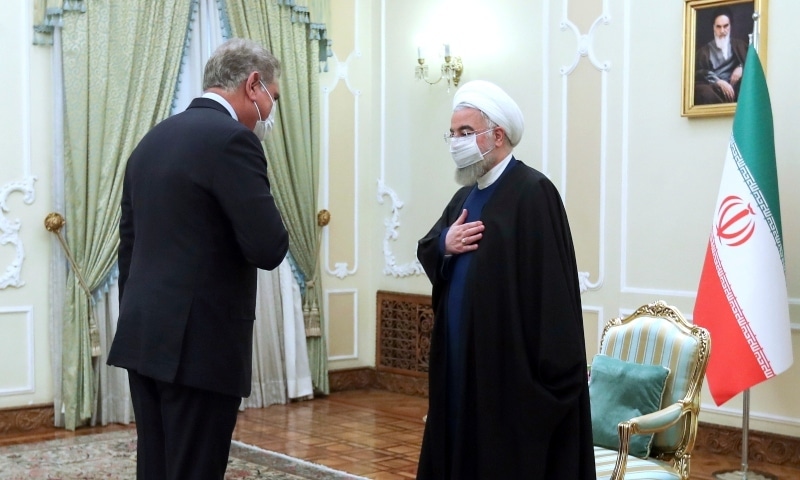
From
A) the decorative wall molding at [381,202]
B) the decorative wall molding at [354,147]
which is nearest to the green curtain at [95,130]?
the decorative wall molding at [354,147]

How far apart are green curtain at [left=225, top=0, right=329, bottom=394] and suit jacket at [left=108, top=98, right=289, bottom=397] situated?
4.04m

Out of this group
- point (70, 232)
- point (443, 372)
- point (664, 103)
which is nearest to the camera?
point (443, 372)

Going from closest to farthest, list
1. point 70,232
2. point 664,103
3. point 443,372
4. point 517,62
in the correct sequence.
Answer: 1. point 443,372
2. point 664,103
3. point 70,232
4. point 517,62

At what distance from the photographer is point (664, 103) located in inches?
204

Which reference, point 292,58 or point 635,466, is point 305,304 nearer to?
point 292,58

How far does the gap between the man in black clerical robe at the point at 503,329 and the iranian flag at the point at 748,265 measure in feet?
6.72

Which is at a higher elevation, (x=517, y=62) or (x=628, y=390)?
(x=517, y=62)

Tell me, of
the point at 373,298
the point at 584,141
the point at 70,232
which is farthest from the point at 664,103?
the point at 70,232

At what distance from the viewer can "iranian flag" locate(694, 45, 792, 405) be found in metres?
4.29

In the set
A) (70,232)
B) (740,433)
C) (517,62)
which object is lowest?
(740,433)

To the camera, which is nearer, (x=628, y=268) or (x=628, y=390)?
(x=628, y=390)

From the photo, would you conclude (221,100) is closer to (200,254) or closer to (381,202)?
(200,254)

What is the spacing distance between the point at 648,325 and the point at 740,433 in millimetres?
1689

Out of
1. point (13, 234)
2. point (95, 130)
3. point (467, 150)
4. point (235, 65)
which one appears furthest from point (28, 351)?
point (467, 150)
